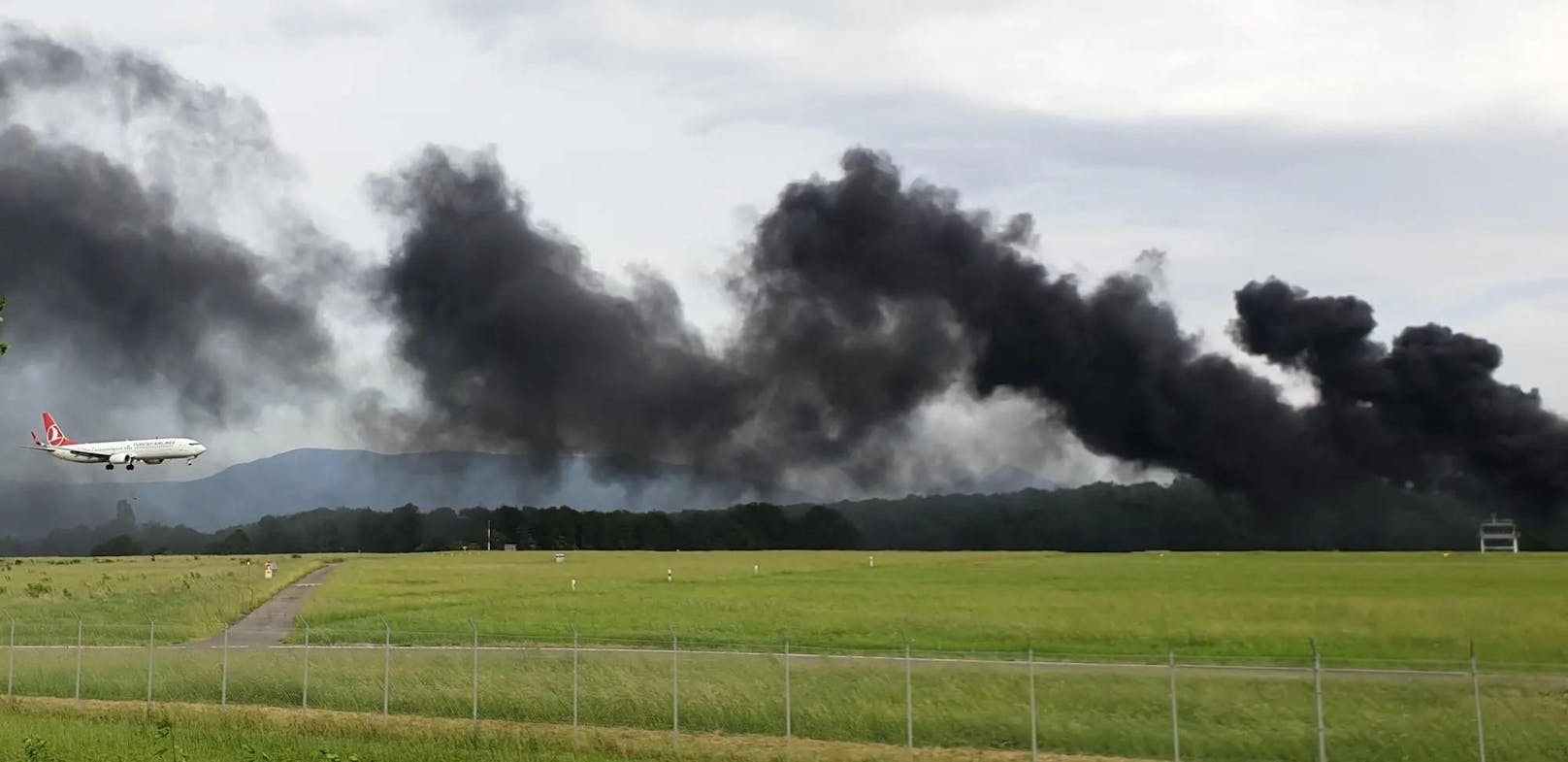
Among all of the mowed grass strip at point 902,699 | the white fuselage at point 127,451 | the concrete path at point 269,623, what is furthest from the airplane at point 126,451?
the mowed grass strip at point 902,699

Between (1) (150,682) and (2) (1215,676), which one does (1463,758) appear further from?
(1) (150,682)

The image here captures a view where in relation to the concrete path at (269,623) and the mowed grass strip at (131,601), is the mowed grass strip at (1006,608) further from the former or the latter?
the mowed grass strip at (131,601)

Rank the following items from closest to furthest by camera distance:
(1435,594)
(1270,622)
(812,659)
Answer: (812,659)
(1270,622)
(1435,594)

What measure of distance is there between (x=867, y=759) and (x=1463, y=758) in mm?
13671

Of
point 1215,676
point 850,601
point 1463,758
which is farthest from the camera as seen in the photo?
point 850,601

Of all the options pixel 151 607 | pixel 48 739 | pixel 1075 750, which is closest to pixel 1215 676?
pixel 1075 750

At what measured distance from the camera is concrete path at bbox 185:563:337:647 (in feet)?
236

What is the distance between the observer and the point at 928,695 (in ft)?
137

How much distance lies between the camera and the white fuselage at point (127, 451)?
594 feet

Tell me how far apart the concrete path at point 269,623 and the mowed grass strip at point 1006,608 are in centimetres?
184

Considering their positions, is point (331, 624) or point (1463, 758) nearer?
point (1463, 758)

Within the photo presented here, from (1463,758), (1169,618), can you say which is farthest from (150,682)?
(1169,618)

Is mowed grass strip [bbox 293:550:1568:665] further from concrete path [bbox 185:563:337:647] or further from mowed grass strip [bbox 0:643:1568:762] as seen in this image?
mowed grass strip [bbox 0:643:1568:762]

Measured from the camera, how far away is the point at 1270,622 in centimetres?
7650
